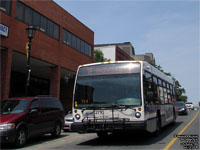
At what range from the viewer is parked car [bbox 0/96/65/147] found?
28.5ft

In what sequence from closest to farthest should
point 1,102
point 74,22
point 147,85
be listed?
1. point 147,85
2. point 1,102
3. point 74,22

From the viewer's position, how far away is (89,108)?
884cm

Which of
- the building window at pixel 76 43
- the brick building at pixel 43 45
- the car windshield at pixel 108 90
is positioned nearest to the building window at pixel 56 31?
the brick building at pixel 43 45

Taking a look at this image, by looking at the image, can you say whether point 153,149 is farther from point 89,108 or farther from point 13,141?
point 13,141

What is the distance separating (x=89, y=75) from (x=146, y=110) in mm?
2578

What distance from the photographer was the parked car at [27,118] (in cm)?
867

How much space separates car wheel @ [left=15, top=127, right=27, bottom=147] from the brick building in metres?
7.62

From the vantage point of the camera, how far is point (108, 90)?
8828 millimetres

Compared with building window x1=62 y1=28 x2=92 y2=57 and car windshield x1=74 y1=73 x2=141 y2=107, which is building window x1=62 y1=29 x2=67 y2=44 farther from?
car windshield x1=74 y1=73 x2=141 y2=107

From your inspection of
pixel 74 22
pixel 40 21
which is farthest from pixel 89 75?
pixel 74 22

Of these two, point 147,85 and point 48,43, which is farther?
point 48,43

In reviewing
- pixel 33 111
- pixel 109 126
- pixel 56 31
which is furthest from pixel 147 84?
pixel 56 31

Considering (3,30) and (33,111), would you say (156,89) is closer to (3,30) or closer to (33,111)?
(33,111)

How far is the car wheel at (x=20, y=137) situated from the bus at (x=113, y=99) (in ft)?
6.65
